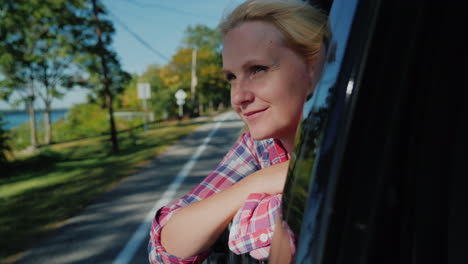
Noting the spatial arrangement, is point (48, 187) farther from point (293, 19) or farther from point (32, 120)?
point (32, 120)

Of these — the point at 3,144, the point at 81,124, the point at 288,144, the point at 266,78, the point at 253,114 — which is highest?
the point at 266,78

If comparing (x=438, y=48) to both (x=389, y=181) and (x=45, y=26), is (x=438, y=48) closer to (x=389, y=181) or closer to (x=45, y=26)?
(x=389, y=181)

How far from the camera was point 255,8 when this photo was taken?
41.7 inches

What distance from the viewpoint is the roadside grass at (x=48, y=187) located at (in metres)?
5.42

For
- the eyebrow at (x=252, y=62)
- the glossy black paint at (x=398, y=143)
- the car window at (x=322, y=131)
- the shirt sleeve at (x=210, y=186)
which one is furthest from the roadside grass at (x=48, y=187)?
the glossy black paint at (x=398, y=143)

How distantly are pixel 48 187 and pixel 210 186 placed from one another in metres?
8.30

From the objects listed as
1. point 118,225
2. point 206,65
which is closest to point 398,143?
point 118,225

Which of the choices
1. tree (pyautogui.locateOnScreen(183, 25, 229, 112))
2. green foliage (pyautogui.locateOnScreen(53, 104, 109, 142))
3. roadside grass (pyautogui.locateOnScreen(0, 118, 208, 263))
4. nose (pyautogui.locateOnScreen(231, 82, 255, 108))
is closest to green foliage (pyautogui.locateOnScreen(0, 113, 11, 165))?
roadside grass (pyautogui.locateOnScreen(0, 118, 208, 263))

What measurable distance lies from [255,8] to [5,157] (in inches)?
517

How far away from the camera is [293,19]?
3.37 ft

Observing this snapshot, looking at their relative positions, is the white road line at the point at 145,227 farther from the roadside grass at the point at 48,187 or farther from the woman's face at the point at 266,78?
the woman's face at the point at 266,78

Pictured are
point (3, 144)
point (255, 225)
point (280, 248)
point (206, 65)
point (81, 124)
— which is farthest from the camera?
point (206, 65)

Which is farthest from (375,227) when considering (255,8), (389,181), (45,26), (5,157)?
(45,26)

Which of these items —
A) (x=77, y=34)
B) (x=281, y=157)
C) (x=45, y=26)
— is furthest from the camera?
(x=45, y=26)
